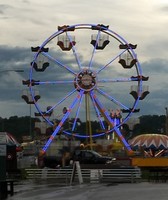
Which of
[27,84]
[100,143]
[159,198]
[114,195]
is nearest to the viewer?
[159,198]

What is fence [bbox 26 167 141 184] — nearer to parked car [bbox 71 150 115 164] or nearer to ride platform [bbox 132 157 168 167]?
ride platform [bbox 132 157 168 167]

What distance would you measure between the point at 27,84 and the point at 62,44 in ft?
16.5

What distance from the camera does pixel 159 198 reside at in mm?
17781

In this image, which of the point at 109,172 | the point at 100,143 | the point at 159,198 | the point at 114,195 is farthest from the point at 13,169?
the point at 100,143

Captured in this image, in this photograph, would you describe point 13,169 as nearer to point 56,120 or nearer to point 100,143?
point 56,120

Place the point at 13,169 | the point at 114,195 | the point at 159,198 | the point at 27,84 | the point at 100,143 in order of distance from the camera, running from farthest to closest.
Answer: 1. the point at 100,143
2. the point at 27,84
3. the point at 13,169
4. the point at 114,195
5. the point at 159,198

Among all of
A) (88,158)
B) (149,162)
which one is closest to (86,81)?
(88,158)

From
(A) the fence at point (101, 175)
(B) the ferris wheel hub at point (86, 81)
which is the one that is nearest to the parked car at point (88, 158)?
(B) the ferris wheel hub at point (86, 81)

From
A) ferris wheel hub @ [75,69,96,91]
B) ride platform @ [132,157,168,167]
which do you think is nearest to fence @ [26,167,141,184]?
ride platform @ [132,157,168,167]

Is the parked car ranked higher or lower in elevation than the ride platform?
higher

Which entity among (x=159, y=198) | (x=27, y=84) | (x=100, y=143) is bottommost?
(x=159, y=198)

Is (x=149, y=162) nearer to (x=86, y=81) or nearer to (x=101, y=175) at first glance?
(x=101, y=175)

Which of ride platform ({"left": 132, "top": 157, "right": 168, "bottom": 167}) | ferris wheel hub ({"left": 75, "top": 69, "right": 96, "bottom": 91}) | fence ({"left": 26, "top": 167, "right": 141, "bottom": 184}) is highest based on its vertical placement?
ferris wheel hub ({"left": 75, "top": 69, "right": 96, "bottom": 91})

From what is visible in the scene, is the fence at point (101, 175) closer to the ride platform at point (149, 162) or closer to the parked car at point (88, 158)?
the ride platform at point (149, 162)
